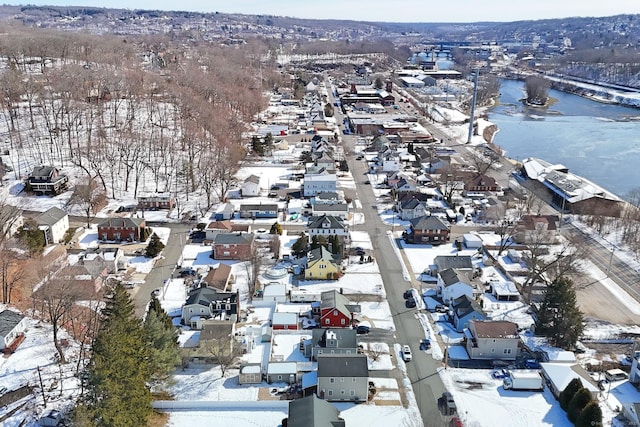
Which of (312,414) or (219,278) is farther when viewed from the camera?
(219,278)

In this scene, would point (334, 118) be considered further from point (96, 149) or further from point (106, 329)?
point (106, 329)

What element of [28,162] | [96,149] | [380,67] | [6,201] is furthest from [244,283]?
[380,67]

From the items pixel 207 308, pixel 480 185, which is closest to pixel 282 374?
pixel 207 308

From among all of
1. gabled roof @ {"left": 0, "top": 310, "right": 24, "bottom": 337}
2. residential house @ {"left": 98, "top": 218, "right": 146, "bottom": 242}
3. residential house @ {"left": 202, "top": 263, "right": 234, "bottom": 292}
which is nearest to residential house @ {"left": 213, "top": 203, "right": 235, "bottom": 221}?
residential house @ {"left": 98, "top": 218, "right": 146, "bottom": 242}

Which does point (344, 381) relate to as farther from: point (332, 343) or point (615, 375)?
point (615, 375)

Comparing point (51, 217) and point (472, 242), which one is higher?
point (51, 217)

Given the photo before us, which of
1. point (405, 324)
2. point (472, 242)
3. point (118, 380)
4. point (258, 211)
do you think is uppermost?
point (118, 380)
